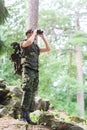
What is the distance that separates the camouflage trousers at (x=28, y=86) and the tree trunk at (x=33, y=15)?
4.00 meters

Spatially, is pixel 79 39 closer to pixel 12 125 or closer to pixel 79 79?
pixel 79 79

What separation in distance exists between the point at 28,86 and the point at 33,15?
15.2ft

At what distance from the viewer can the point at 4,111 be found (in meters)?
5.83

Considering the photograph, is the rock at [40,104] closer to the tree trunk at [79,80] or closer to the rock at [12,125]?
the rock at [12,125]

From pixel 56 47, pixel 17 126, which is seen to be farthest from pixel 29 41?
pixel 56 47

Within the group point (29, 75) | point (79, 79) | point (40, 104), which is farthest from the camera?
point (79, 79)

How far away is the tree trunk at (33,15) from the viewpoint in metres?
9.05

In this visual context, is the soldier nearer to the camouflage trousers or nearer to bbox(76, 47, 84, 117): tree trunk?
the camouflage trousers

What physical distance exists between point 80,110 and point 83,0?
627 cm

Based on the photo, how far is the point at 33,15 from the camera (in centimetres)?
923

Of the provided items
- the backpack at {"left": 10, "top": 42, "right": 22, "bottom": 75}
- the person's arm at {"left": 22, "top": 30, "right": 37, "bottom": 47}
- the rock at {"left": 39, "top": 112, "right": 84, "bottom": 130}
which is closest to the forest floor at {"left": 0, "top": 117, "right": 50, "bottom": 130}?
the rock at {"left": 39, "top": 112, "right": 84, "bottom": 130}

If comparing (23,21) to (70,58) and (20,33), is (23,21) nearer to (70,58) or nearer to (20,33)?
(20,33)

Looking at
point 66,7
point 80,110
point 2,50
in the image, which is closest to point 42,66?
point 80,110

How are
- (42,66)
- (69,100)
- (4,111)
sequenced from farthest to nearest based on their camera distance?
1. (69,100)
2. (42,66)
3. (4,111)
